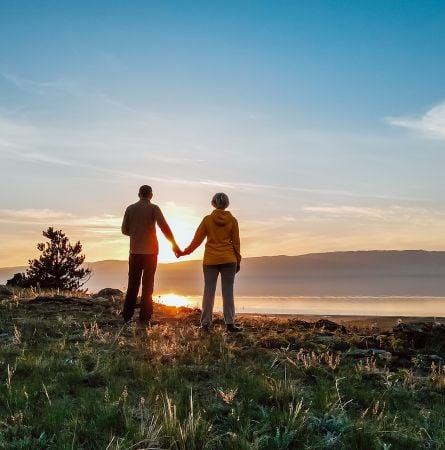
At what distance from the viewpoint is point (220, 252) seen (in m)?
11.9

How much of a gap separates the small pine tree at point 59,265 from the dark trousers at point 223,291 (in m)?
19.6

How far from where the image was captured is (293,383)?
659 cm

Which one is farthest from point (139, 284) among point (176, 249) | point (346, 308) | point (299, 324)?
point (346, 308)

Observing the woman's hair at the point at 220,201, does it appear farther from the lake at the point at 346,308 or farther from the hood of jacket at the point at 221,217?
the lake at the point at 346,308

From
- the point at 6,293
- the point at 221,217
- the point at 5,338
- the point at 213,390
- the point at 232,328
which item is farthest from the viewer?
the point at 6,293

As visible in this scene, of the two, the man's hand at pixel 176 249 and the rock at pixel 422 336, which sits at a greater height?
the man's hand at pixel 176 249

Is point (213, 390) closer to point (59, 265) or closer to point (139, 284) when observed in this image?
point (139, 284)

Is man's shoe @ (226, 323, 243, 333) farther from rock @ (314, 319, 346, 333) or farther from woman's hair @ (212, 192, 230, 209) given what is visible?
woman's hair @ (212, 192, 230, 209)

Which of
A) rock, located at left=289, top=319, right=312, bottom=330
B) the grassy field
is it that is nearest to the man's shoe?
the grassy field

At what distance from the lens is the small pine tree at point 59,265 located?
99.5ft

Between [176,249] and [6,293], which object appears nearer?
[176,249]

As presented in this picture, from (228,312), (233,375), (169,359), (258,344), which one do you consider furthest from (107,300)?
(233,375)

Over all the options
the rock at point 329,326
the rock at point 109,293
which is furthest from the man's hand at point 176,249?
the rock at point 109,293

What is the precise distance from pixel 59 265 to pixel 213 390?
2602 cm
